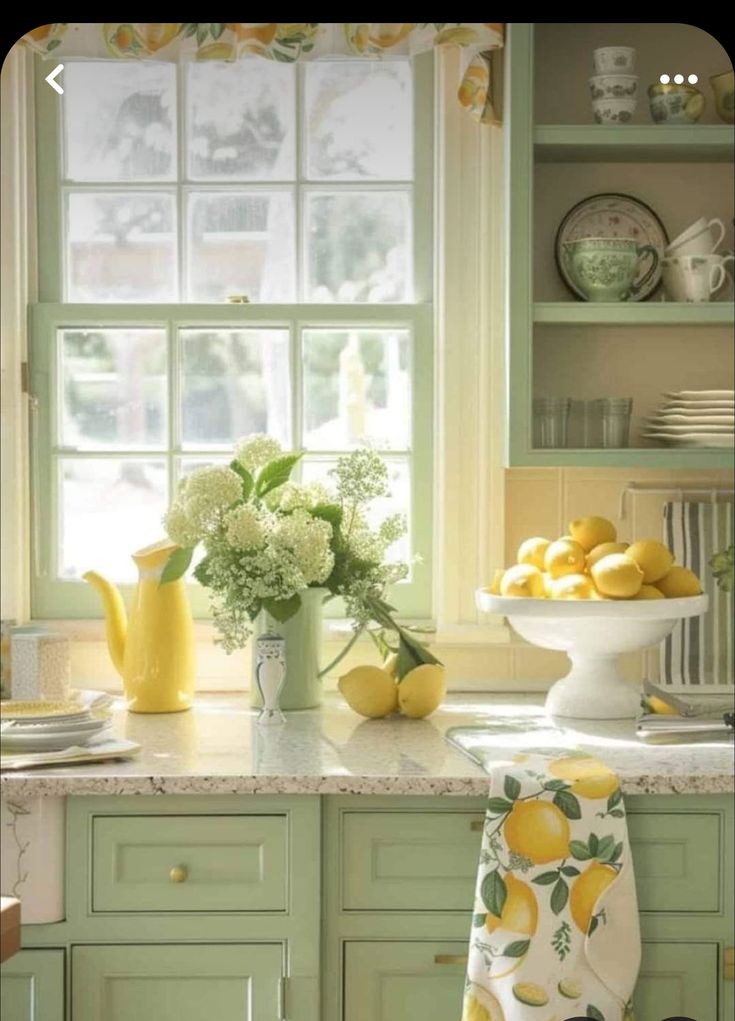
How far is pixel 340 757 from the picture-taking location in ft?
7.95

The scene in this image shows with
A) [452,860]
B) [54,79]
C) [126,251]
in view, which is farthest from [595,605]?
[54,79]

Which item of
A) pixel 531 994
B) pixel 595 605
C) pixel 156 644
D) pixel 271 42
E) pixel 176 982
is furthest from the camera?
pixel 271 42

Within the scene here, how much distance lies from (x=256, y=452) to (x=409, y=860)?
35.5 inches

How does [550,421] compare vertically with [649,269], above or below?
below

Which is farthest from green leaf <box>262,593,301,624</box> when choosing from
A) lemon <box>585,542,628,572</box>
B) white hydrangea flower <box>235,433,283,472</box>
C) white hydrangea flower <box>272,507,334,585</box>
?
lemon <box>585,542,628,572</box>

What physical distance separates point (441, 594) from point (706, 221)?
0.94m

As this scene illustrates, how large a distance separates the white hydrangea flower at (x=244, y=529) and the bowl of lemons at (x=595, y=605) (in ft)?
1.43

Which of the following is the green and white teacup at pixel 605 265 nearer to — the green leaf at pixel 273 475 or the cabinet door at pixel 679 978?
the green leaf at pixel 273 475

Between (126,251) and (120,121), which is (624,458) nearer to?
(126,251)

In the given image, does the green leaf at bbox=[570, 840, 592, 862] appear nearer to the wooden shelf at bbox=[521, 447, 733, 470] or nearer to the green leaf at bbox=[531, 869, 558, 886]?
the green leaf at bbox=[531, 869, 558, 886]

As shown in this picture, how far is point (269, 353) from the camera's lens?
123 inches

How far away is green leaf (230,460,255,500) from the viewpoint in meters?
2.85

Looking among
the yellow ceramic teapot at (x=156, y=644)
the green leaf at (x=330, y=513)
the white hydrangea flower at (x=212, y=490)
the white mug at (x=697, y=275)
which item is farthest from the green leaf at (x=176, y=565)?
the white mug at (x=697, y=275)
